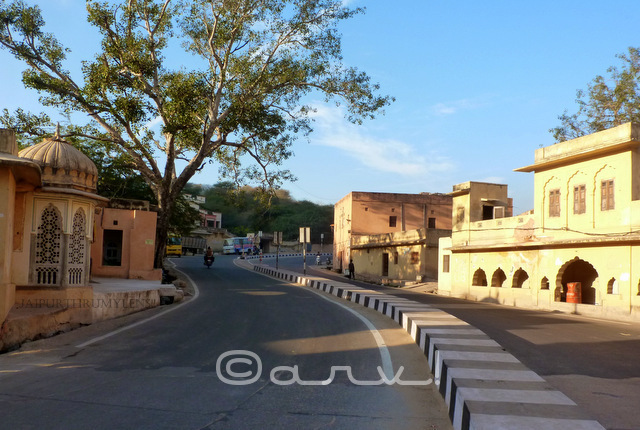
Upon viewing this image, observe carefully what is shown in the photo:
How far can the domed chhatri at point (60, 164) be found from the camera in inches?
549

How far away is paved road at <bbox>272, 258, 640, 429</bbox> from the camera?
5.88m

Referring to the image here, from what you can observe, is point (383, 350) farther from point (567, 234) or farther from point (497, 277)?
point (497, 277)

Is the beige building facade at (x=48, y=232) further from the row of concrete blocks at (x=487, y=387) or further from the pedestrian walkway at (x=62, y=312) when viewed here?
the row of concrete blocks at (x=487, y=387)

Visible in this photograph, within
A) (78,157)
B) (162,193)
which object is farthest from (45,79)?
(78,157)

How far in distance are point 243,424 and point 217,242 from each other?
84.1 meters

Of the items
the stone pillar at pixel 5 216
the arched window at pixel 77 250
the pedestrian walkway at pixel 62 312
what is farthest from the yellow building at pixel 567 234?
the stone pillar at pixel 5 216

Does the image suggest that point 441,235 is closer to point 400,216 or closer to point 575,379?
point 400,216

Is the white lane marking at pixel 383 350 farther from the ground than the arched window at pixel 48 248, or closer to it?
closer to it

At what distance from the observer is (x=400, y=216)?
5119cm

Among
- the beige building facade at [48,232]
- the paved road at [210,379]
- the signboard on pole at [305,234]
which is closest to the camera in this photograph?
the paved road at [210,379]

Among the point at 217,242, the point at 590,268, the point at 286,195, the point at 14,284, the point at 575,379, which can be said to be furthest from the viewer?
the point at 286,195

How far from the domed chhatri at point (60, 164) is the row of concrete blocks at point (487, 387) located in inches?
373

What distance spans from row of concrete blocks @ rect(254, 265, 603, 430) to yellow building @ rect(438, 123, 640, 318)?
10.7 meters

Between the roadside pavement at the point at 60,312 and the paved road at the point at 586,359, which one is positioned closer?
the paved road at the point at 586,359
